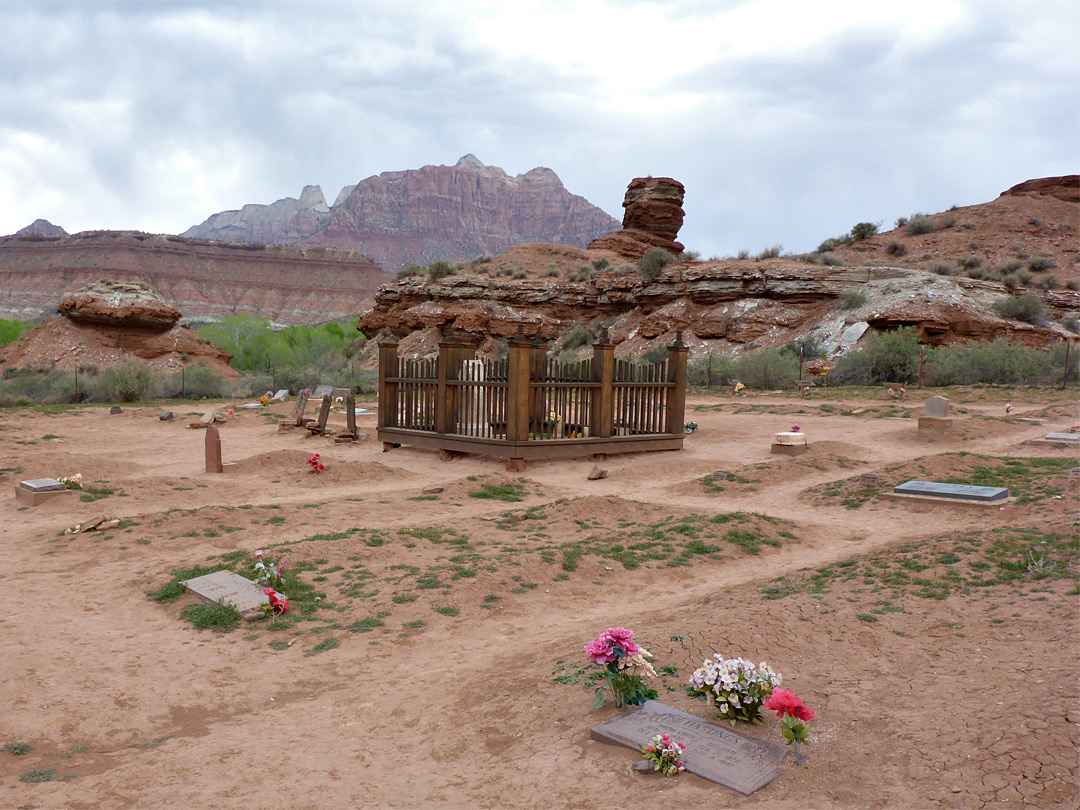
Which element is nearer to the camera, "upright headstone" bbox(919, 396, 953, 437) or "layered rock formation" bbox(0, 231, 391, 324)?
"upright headstone" bbox(919, 396, 953, 437)

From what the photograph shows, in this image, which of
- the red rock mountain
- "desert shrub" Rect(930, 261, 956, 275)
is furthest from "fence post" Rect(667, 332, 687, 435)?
the red rock mountain

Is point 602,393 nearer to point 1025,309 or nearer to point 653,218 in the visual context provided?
point 1025,309

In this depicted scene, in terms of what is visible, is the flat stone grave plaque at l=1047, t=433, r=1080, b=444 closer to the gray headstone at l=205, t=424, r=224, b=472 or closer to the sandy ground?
the sandy ground

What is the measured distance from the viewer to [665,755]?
336 centimetres

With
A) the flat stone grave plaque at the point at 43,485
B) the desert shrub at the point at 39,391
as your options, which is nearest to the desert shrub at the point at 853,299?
the flat stone grave plaque at the point at 43,485

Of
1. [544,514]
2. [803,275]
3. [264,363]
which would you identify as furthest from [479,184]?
[544,514]

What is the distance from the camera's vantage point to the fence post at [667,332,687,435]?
52.9 ft

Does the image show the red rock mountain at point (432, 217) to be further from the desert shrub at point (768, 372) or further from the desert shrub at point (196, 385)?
the desert shrub at point (768, 372)

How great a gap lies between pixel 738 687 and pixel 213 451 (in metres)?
11.9

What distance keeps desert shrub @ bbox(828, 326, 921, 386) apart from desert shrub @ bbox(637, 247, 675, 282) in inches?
585

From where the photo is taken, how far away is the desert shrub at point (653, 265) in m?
40.8

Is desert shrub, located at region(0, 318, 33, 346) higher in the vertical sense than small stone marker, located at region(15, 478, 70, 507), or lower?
higher

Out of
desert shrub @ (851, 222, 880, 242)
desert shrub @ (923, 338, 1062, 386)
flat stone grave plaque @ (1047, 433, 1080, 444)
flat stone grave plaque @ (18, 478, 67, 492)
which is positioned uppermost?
desert shrub @ (851, 222, 880, 242)

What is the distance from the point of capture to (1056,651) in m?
4.21
